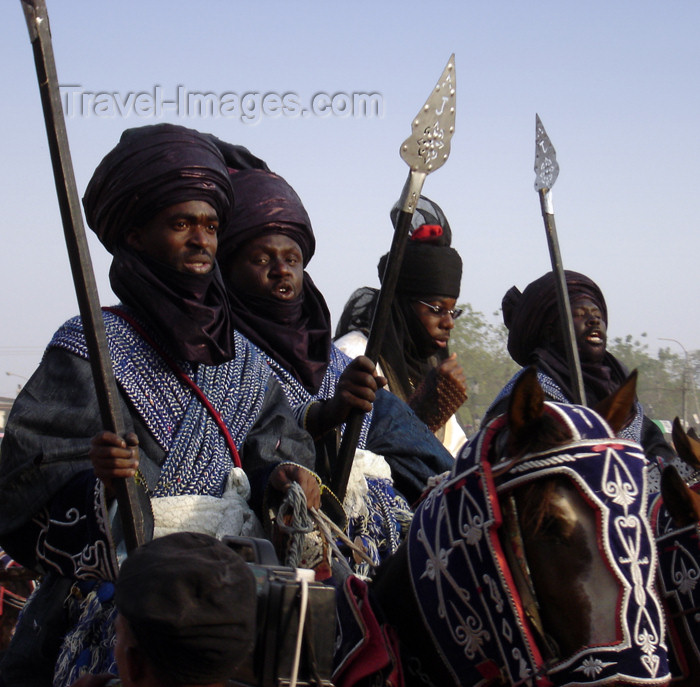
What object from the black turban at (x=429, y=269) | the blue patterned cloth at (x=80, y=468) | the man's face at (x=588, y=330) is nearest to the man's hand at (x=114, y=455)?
the blue patterned cloth at (x=80, y=468)

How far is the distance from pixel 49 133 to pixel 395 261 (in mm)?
1265

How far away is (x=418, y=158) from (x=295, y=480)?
3.68 ft

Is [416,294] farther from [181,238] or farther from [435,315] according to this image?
[181,238]

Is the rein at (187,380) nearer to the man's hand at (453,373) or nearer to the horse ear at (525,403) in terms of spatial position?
the horse ear at (525,403)

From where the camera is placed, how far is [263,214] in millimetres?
4453

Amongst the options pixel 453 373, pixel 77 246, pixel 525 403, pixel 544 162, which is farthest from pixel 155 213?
pixel 544 162

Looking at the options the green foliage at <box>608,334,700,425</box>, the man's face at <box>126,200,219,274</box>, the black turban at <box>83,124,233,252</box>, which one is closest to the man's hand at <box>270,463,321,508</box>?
the man's face at <box>126,200,219,274</box>

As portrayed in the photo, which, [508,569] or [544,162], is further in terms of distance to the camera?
[544,162]

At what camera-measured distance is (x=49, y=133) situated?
255 cm

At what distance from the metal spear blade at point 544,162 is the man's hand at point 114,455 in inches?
125

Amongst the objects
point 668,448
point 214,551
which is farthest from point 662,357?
point 214,551

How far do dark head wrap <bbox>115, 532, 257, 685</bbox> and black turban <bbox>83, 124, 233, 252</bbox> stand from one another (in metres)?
1.96

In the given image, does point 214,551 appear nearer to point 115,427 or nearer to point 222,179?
point 115,427

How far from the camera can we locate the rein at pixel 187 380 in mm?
3545
